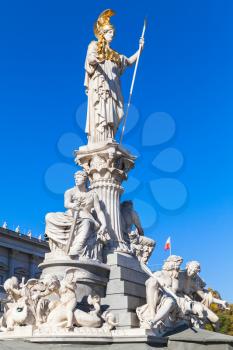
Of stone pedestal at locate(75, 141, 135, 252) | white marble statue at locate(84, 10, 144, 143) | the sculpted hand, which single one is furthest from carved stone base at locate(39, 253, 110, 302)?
white marble statue at locate(84, 10, 144, 143)

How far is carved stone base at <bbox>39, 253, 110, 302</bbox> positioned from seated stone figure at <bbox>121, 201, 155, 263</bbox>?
2.21 metres

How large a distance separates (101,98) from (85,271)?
673 cm

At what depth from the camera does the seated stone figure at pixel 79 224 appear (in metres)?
15.2

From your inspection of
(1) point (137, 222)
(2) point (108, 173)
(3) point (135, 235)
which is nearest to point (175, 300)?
(3) point (135, 235)

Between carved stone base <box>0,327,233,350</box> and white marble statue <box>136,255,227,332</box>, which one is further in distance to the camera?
white marble statue <box>136,255,227,332</box>

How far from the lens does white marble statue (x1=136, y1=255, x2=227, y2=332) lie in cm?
1323

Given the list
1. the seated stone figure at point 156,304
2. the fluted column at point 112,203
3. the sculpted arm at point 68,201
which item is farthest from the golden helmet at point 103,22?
the seated stone figure at point 156,304

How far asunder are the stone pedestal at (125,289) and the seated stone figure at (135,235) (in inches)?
37.5

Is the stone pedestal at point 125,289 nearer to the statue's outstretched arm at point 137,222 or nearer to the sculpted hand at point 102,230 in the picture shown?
the sculpted hand at point 102,230

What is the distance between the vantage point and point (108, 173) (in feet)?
57.1

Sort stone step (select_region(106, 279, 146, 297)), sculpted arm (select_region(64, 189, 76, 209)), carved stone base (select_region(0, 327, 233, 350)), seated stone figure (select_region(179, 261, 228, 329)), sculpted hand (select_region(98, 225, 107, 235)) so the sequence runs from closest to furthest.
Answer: carved stone base (select_region(0, 327, 233, 350))
stone step (select_region(106, 279, 146, 297))
seated stone figure (select_region(179, 261, 228, 329))
sculpted hand (select_region(98, 225, 107, 235))
sculpted arm (select_region(64, 189, 76, 209))

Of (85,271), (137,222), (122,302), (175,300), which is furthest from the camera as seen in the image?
(137,222)

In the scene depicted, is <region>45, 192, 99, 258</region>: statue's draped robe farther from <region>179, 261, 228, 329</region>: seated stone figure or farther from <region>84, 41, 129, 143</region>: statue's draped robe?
<region>84, 41, 129, 143</region>: statue's draped robe

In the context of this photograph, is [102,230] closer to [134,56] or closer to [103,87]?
[103,87]
